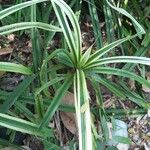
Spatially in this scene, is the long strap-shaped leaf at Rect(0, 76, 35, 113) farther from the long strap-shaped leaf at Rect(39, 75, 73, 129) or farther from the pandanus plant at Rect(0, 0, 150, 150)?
the long strap-shaped leaf at Rect(39, 75, 73, 129)

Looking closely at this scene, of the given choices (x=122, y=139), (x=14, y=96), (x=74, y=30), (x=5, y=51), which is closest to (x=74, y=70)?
(x=74, y=30)

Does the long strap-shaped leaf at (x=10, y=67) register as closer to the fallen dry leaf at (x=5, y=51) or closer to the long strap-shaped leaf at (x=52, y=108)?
the long strap-shaped leaf at (x=52, y=108)

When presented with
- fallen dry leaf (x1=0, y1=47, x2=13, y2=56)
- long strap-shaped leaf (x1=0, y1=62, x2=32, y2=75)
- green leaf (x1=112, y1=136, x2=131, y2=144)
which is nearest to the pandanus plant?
long strap-shaped leaf (x1=0, y1=62, x2=32, y2=75)

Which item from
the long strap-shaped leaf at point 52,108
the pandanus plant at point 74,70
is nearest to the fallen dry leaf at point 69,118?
the pandanus plant at point 74,70

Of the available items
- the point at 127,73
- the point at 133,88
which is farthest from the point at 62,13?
the point at 133,88

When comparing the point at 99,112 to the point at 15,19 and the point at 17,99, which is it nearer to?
the point at 17,99
